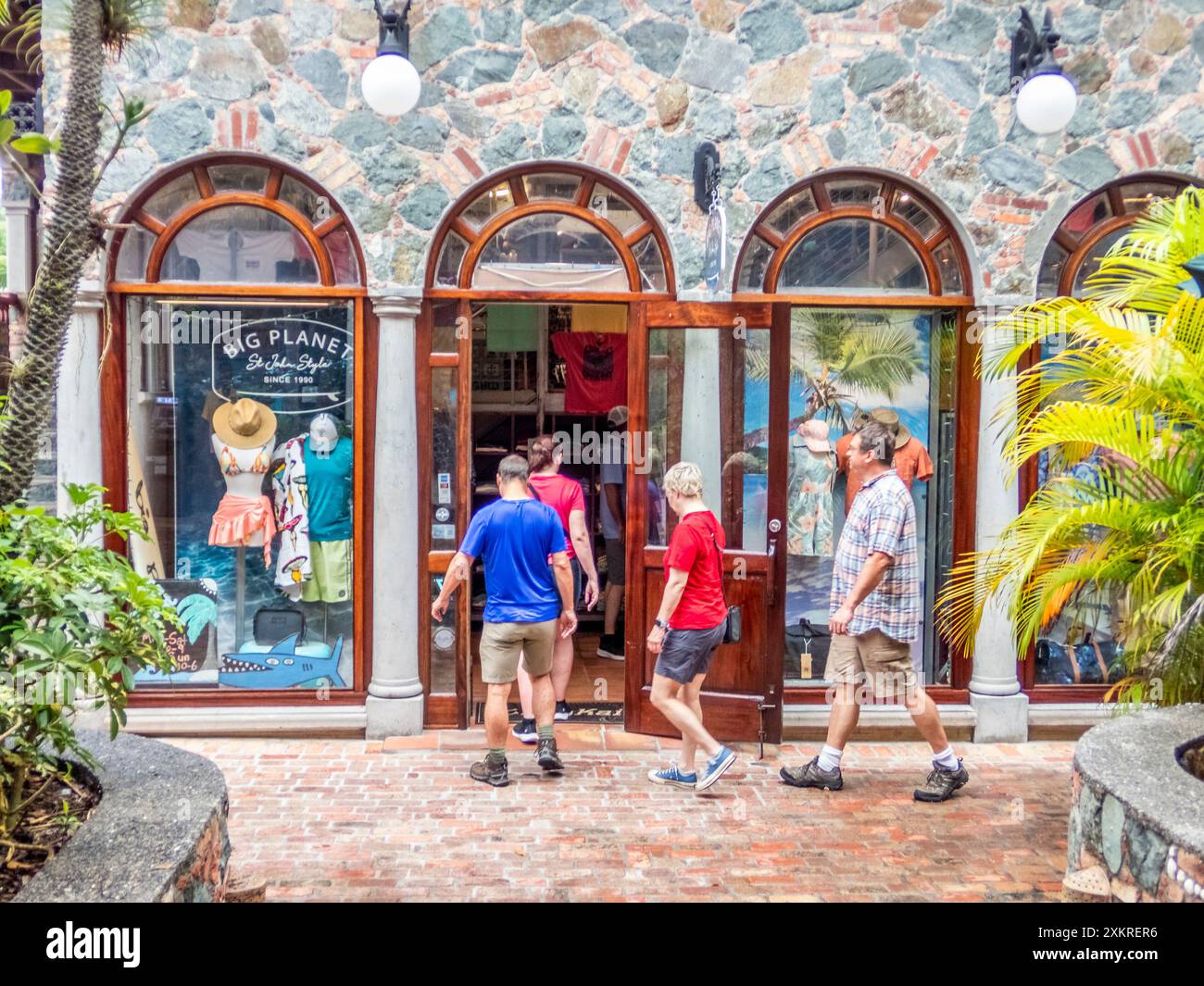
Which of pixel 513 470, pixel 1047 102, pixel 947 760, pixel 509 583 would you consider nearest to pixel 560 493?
pixel 513 470

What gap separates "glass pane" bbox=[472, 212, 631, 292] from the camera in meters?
7.36

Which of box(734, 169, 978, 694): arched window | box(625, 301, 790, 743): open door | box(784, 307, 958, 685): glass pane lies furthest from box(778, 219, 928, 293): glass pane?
box(625, 301, 790, 743): open door

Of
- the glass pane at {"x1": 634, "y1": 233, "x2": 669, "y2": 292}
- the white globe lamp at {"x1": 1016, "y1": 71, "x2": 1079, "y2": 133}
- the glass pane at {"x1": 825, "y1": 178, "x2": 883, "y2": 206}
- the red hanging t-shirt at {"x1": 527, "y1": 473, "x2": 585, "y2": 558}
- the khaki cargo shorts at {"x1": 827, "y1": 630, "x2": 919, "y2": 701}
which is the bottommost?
the khaki cargo shorts at {"x1": 827, "y1": 630, "x2": 919, "y2": 701}

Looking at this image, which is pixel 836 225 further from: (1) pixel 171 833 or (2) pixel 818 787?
(1) pixel 171 833

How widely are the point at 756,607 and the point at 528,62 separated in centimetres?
354

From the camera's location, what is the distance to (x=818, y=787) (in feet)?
21.6

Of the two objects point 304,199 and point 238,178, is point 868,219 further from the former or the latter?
point 238,178

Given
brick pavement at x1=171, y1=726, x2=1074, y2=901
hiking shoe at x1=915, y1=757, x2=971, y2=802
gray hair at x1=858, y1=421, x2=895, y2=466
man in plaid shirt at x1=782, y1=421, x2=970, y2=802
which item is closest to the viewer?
brick pavement at x1=171, y1=726, x2=1074, y2=901

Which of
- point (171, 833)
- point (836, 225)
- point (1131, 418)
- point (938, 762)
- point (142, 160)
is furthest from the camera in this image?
point (836, 225)

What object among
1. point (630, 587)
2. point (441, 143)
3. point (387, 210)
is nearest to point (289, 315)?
point (387, 210)

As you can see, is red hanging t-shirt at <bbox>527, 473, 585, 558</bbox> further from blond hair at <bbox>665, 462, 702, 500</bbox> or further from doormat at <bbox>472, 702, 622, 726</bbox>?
blond hair at <bbox>665, 462, 702, 500</bbox>

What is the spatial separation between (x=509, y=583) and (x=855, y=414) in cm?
270

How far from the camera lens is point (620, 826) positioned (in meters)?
5.95

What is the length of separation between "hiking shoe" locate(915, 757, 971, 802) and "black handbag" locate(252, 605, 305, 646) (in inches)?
152
